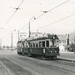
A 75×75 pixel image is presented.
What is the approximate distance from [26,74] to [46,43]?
13441 millimetres

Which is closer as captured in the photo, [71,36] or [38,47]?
[38,47]

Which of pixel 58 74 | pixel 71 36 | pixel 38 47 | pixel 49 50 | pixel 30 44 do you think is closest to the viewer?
pixel 58 74

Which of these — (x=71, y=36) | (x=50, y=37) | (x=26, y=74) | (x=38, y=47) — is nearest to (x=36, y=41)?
(x=38, y=47)

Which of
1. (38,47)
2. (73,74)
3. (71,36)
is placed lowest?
(73,74)

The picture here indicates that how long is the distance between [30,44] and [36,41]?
363 centimetres

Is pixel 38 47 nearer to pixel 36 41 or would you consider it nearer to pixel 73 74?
pixel 36 41

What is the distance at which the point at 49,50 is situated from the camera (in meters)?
24.4

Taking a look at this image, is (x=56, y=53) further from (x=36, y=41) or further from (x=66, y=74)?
(x=66, y=74)

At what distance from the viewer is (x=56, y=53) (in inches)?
980

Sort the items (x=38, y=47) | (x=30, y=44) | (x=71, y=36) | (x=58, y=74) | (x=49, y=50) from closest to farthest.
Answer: (x=58, y=74)
(x=49, y=50)
(x=38, y=47)
(x=30, y=44)
(x=71, y=36)

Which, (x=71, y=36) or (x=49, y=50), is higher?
(x=71, y=36)

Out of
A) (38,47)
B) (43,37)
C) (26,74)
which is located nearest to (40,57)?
(38,47)

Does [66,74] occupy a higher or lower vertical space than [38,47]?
lower

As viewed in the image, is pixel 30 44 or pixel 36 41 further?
pixel 30 44
